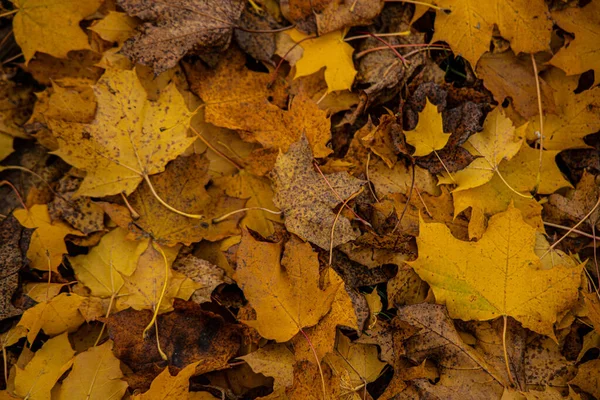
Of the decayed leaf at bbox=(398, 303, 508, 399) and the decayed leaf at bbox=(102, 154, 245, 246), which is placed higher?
the decayed leaf at bbox=(102, 154, 245, 246)

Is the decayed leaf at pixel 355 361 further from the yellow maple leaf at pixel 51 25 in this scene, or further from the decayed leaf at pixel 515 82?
the yellow maple leaf at pixel 51 25

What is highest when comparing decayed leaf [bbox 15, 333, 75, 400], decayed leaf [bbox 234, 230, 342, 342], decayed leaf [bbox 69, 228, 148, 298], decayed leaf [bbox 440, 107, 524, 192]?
decayed leaf [bbox 440, 107, 524, 192]

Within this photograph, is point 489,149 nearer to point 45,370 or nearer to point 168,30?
point 168,30

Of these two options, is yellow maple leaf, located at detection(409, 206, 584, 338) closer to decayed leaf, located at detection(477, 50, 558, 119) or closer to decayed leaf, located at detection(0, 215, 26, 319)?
decayed leaf, located at detection(477, 50, 558, 119)

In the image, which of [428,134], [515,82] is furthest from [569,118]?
[428,134]


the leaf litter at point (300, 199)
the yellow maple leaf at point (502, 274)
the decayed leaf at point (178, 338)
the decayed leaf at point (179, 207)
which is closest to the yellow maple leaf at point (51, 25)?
the leaf litter at point (300, 199)

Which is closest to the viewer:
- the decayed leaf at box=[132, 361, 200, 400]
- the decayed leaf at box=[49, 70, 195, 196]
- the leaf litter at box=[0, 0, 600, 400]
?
the decayed leaf at box=[132, 361, 200, 400]

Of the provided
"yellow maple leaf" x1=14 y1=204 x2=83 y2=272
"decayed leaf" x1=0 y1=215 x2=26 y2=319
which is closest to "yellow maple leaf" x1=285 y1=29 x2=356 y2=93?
"yellow maple leaf" x1=14 y1=204 x2=83 y2=272

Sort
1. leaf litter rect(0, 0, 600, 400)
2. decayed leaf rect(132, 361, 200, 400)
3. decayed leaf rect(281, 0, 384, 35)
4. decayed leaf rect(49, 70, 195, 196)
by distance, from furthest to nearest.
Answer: decayed leaf rect(281, 0, 384, 35) < decayed leaf rect(49, 70, 195, 196) < leaf litter rect(0, 0, 600, 400) < decayed leaf rect(132, 361, 200, 400)
